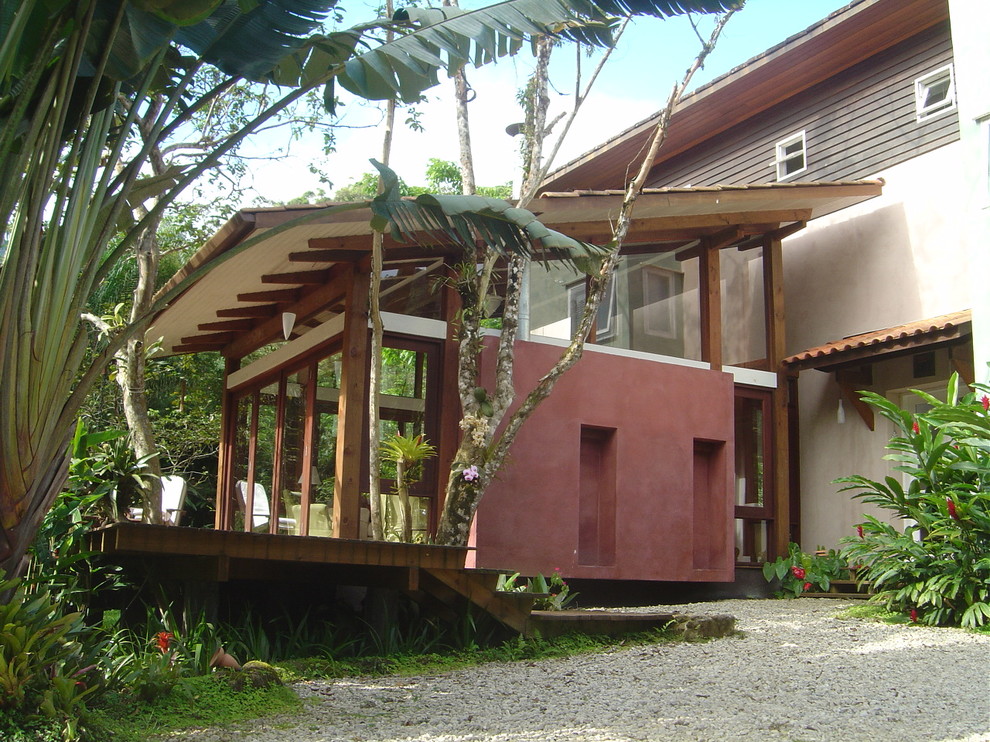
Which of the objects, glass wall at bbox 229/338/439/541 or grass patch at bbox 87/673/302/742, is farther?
glass wall at bbox 229/338/439/541

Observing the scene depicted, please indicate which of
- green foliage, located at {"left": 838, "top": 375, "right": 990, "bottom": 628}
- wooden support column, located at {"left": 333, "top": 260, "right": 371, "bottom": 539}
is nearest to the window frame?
green foliage, located at {"left": 838, "top": 375, "right": 990, "bottom": 628}

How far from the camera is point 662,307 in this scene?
38.8ft

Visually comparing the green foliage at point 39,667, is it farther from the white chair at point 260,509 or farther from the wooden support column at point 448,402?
the white chair at point 260,509

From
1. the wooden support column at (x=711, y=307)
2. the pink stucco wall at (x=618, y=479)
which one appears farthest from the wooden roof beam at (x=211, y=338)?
the wooden support column at (x=711, y=307)

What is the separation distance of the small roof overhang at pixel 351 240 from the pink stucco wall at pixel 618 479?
153 cm

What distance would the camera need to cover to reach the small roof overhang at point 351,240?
29.1 ft

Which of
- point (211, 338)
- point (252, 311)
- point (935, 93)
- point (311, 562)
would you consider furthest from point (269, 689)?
point (935, 93)

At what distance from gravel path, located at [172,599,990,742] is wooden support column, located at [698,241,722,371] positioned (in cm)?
479

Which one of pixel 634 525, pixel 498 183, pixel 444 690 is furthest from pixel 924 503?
pixel 498 183

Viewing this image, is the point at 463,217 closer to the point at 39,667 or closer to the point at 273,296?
the point at 39,667

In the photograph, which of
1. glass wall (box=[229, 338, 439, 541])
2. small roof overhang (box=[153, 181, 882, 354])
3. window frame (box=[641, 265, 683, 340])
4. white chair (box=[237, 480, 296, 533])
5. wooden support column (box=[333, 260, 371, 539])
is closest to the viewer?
small roof overhang (box=[153, 181, 882, 354])

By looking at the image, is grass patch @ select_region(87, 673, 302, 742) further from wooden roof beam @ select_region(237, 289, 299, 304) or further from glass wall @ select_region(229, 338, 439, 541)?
wooden roof beam @ select_region(237, 289, 299, 304)

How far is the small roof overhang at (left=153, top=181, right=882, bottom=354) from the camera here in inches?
350

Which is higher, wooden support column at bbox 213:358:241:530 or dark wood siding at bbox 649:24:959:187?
dark wood siding at bbox 649:24:959:187
